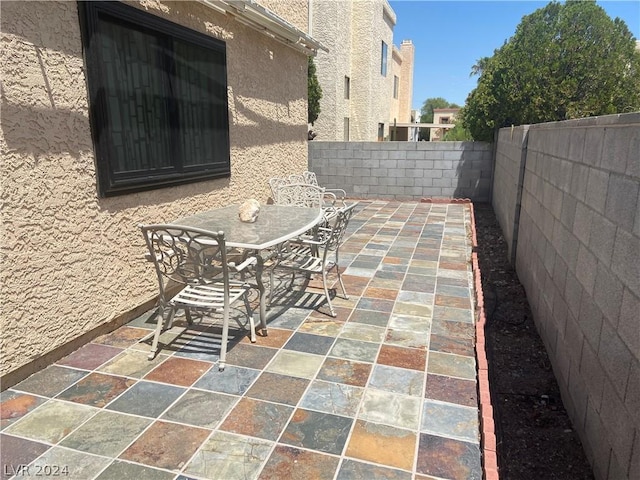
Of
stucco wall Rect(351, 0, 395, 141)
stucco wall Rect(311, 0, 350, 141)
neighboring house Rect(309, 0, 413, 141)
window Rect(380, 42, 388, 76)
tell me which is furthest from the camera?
window Rect(380, 42, 388, 76)

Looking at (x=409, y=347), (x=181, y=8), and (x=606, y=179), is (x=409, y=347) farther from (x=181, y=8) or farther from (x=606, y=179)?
(x=181, y=8)

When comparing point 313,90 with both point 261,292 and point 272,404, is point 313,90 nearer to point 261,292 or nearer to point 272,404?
point 261,292

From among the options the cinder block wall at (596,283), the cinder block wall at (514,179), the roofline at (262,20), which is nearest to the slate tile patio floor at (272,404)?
the cinder block wall at (596,283)

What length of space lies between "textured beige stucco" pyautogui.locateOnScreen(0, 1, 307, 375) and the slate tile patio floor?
336 mm

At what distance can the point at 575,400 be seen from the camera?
277cm

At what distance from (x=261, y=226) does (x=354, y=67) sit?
18.7 metres

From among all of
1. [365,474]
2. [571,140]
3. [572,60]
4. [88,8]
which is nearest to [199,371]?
[365,474]

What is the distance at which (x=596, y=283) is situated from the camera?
2.58m

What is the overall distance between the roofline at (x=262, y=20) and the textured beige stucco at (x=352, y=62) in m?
10.9

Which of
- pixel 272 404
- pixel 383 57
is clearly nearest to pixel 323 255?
pixel 272 404

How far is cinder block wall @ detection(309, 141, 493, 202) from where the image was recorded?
435 inches

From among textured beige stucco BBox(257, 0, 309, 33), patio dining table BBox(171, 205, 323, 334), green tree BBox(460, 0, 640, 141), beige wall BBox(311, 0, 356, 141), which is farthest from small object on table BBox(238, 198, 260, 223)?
beige wall BBox(311, 0, 356, 141)

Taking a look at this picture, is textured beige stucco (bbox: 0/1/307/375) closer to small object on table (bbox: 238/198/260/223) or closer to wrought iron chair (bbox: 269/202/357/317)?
small object on table (bbox: 238/198/260/223)

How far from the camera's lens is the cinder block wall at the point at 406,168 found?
36.3ft
